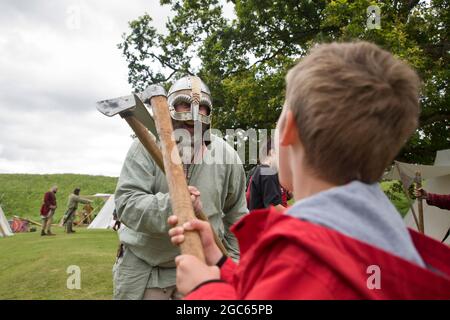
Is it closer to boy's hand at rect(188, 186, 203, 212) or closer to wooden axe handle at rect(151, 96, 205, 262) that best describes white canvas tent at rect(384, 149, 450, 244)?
boy's hand at rect(188, 186, 203, 212)

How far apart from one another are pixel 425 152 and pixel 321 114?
558 inches

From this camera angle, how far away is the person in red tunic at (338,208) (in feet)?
3.48

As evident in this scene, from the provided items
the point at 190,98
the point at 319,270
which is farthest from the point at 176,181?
the point at 190,98

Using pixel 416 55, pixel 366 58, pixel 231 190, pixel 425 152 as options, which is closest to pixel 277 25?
pixel 416 55

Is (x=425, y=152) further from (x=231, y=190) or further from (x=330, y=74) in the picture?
(x=330, y=74)

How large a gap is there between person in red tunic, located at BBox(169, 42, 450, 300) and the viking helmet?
61.3 inches

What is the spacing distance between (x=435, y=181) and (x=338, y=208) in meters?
12.3

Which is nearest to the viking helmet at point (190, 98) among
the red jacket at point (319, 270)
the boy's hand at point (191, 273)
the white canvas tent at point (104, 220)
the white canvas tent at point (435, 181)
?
the boy's hand at point (191, 273)

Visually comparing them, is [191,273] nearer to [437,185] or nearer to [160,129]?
[160,129]

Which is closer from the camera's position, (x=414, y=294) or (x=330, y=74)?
(x=414, y=294)

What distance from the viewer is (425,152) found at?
14117mm

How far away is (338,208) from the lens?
116 cm

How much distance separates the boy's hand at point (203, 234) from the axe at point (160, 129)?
0.03 meters

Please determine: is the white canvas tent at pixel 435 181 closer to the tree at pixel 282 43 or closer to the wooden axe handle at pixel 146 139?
the tree at pixel 282 43
